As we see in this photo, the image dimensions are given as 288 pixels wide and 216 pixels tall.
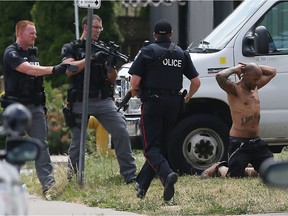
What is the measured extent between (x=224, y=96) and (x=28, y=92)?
2586 millimetres

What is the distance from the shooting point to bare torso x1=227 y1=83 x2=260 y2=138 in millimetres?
10297

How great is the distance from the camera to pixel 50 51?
20.1 m

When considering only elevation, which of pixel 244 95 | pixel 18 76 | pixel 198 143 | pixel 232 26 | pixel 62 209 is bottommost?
pixel 62 209

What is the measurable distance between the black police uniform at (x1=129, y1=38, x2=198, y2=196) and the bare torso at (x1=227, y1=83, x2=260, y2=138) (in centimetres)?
115

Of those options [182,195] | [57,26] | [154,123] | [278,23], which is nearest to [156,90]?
[154,123]

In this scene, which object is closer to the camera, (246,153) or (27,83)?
(27,83)

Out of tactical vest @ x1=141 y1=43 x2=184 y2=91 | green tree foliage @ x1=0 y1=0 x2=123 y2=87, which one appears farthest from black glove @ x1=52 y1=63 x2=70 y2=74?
green tree foliage @ x1=0 y1=0 x2=123 y2=87

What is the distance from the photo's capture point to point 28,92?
9.76 m

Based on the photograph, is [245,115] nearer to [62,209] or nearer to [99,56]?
[99,56]

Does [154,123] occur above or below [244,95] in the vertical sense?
below

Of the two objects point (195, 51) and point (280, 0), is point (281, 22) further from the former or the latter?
point (195, 51)

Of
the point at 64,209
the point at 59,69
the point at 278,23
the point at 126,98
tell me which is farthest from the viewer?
the point at 278,23

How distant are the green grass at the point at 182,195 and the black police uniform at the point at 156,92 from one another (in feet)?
1.24

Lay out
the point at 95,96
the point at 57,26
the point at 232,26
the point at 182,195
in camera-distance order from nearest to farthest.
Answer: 1. the point at 182,195
2. the point at 95,96
3. the point at 232,26
4. the point at 57,26
